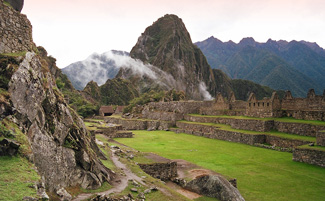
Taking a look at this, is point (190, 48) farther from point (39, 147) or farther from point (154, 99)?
point (39, 147)

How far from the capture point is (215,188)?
994cm

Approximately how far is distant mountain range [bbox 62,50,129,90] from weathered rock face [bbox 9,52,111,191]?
4061 inches

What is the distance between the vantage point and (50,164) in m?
6.68

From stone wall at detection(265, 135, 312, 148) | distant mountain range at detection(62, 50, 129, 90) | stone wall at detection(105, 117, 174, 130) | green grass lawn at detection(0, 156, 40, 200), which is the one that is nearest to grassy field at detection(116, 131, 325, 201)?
stone wall at detection(265, 135, 312, 148)

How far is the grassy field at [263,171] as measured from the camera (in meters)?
10.5

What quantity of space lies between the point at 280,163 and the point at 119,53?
165891mm

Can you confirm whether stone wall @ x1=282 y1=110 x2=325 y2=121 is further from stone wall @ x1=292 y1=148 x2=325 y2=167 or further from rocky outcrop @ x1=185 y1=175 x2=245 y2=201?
rocky outcrop @ x1=185 y1=175 x2=245 y2=201

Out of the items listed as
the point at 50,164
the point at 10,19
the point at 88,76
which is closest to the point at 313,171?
the point at 50,164

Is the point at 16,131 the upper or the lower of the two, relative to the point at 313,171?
upper

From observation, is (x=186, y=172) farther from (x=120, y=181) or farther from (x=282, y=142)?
(x=282, y=142)

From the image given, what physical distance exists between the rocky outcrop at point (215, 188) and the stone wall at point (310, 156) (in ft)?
28.8

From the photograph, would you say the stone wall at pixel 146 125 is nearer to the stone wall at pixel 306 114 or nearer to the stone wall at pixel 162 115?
the stone wall at pixel 162 115

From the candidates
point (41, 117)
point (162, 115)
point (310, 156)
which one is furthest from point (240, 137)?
point (41, 117)

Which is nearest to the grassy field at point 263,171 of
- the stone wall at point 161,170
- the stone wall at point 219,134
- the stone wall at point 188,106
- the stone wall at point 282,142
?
the stone wall at point 282,142
